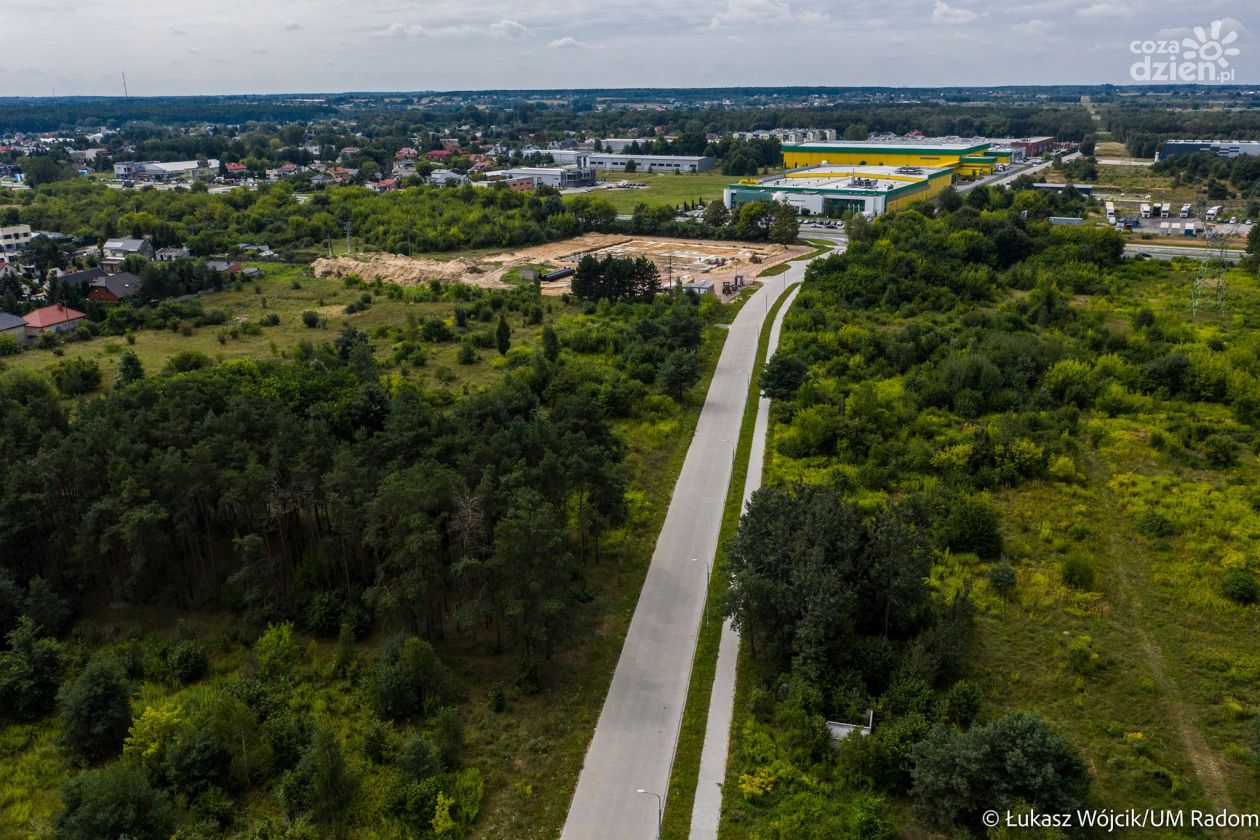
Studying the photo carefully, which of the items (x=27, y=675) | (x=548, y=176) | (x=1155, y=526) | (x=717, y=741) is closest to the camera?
(x=717, y=741)

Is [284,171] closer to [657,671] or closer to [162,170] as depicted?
[162,170]

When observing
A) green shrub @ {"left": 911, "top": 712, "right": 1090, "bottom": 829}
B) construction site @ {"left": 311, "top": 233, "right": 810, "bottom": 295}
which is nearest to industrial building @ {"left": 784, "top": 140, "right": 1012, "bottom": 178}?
construction site @ {"left": 311, "top": 233, "right": 810, "bottom": 295}

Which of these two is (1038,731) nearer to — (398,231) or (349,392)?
(349,392)

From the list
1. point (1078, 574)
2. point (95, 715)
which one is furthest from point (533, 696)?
point (1078, 574)

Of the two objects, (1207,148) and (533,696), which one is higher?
(1207,148)

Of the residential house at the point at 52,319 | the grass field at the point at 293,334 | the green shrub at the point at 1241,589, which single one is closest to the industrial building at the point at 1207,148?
the grass field at the point at 293,334

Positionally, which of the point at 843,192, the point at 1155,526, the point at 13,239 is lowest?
the point at 1155,526

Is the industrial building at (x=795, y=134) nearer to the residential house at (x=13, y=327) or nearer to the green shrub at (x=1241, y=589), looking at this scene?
the residential house at (x=13, y=327)

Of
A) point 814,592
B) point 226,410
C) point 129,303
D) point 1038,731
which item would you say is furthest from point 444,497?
point 129,303
